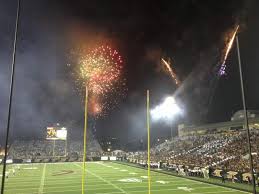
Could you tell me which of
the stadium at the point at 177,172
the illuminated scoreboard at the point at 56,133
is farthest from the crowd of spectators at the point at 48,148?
the illuminated scoreboard at the point at 56,133

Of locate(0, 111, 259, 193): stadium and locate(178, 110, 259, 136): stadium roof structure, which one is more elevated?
locate(178, 110, 259, 136): stadium roof structure

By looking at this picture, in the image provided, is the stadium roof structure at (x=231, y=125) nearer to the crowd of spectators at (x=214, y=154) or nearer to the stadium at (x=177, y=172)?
the stadium at (x=177, y=172)

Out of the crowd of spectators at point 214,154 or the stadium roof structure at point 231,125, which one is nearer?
the crowd of spectators at point 214,154

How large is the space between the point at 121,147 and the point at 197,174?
4093 inches

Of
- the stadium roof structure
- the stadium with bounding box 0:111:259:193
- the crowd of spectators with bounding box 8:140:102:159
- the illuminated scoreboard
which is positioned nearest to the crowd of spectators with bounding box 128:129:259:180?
the stadium with bounding box 0:111:259:193

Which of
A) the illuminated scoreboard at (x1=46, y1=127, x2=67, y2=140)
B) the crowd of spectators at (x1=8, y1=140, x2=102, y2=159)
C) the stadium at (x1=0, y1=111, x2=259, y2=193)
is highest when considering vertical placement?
the illuminated scoreboard at (x1=46, y1=127, x2=67, y2=140)

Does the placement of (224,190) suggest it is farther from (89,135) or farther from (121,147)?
(121,147)

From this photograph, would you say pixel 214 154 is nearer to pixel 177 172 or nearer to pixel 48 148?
pixel 177 172

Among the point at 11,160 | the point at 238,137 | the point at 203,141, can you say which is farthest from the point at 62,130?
the point at 238,137

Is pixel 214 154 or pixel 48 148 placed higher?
pixel 48 148

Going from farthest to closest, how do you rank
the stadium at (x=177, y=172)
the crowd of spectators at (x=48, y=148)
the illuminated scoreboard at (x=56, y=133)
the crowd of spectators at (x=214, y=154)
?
1. the crowd of spectators at (x=48, y=148)
2. the illuminated scoreboard at (x=56, y=133)
3. the crowd of spectators at (x=214, y=154)
4. the stadium at (x=177, y=172)

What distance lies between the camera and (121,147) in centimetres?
13750

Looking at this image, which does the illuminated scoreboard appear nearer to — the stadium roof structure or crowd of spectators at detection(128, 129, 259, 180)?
crowd of spectators at detection(128, 129, 259, 180)

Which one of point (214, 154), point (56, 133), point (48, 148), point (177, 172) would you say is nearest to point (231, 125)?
point (214, 154)
